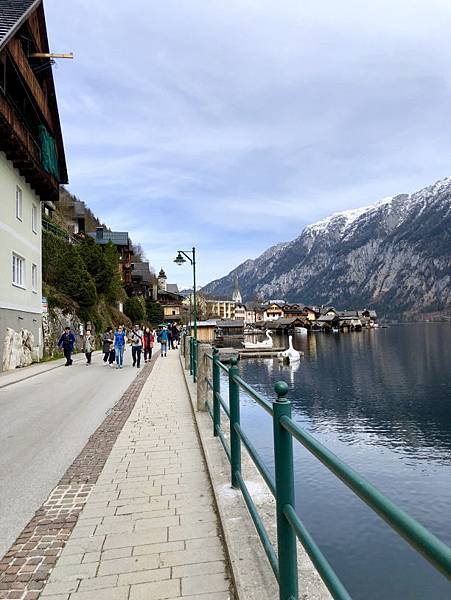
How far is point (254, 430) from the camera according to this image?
16.5m

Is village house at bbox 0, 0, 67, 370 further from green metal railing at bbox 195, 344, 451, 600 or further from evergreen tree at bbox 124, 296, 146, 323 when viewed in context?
evergreen tree at bbox 124, 296, 146, 323

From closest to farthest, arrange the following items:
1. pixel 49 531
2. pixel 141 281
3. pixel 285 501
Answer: pixel 285 501 < pixel 49 531 < pixel 141 281

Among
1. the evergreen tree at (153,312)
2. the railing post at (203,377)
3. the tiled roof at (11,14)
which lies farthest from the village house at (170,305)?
the railing post at (203,377)

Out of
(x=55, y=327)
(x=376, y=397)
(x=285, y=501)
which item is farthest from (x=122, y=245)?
(x=285, y=501)

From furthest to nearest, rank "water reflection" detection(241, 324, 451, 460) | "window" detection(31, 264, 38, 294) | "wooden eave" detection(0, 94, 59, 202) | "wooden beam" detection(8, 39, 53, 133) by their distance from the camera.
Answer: "window" detection(31, 264, 38, 294) < "wooden beam" detection(8, 39, 53, 133) < "water reflection" detection(241, 324, 451, 460) < "wooden eave" detection(0, 94, 59, 202)

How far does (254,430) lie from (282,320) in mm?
125562

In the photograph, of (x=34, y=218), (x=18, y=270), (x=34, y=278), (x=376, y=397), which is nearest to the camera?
(x=18, y=270)

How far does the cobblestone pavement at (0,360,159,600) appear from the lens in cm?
363

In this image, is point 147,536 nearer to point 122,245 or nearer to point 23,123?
point 23,123

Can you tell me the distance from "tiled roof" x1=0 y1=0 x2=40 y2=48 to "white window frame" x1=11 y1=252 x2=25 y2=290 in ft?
28.8

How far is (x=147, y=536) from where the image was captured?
4.33 meters

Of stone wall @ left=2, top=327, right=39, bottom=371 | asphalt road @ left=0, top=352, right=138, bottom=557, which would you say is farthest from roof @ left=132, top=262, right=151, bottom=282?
asphalt road @ left=0, top=352, right=138, bottom=557

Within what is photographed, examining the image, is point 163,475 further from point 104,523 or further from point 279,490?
point 279,490

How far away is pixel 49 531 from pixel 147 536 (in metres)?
0.97
